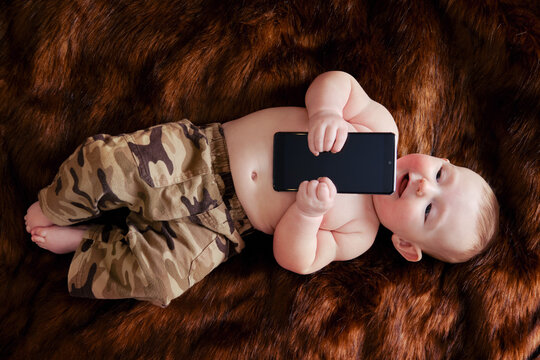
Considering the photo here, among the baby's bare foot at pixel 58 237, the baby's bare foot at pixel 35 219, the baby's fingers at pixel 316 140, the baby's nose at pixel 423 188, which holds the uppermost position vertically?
the baby's fingers at pixel 316 140

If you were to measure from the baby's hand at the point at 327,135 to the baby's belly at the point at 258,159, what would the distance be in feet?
0.38

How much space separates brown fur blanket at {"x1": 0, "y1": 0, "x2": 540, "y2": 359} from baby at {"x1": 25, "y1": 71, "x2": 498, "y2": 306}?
0.07 m

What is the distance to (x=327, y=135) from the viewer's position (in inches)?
42.9

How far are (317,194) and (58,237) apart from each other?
696 mm

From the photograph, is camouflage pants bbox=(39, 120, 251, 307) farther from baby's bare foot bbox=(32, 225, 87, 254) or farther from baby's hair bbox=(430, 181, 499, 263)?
baby's hair bbox=(430, 181, 499, 263)

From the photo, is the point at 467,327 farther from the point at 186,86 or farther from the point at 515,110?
the point at 186,86

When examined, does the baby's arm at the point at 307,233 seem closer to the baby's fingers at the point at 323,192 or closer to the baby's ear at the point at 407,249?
the baby's fingers at the point at 323,192

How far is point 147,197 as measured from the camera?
3.71ft

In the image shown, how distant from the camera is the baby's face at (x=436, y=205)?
1156mm

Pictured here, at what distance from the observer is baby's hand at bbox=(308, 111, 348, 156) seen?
1.09 meters

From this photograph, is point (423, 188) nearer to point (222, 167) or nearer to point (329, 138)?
point (329, 138)

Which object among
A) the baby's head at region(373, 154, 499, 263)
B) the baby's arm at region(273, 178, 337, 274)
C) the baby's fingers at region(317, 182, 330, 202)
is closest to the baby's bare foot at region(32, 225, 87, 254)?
the baby's arm at region(273, 178, 337, 274)

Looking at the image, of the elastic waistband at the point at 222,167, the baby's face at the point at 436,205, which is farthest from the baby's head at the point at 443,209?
the elastic waistband at the point at 222,167

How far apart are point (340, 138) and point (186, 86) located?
0.47 metres
